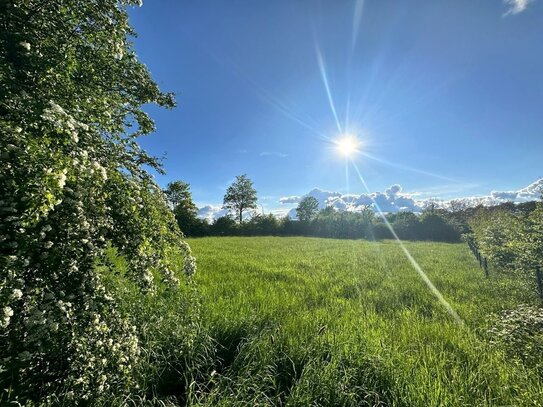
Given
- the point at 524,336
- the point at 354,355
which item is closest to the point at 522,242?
the point at 524,336

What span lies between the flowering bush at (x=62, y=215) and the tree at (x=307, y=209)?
9155cm

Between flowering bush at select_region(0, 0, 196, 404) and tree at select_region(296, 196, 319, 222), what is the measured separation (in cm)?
9155

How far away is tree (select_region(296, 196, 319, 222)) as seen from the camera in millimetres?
94613

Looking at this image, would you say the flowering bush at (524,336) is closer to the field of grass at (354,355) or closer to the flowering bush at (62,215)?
the field of grass at (354,355)

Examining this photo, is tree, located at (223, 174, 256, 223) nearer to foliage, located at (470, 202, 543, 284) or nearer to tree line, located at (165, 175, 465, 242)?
tree line, located at (165, 175, 465, 242)

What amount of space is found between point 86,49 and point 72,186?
2259mm

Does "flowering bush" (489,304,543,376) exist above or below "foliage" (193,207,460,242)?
below

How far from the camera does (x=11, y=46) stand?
2.81 meters

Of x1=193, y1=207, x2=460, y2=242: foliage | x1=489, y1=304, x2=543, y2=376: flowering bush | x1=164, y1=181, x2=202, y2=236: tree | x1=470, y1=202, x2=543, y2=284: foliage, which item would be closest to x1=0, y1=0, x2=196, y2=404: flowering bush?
x1=489, y1=304, x2=543, y2=376: flowering bush

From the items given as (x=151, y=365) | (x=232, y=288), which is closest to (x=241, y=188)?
(x=232, y=288)

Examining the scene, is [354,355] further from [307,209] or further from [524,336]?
[307,209]

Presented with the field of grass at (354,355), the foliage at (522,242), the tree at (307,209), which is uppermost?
the tree at (307,209)

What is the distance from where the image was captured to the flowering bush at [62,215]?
80.2 inches

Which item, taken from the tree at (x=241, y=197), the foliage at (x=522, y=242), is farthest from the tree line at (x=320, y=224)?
the foliage at (x=522, y=242)
